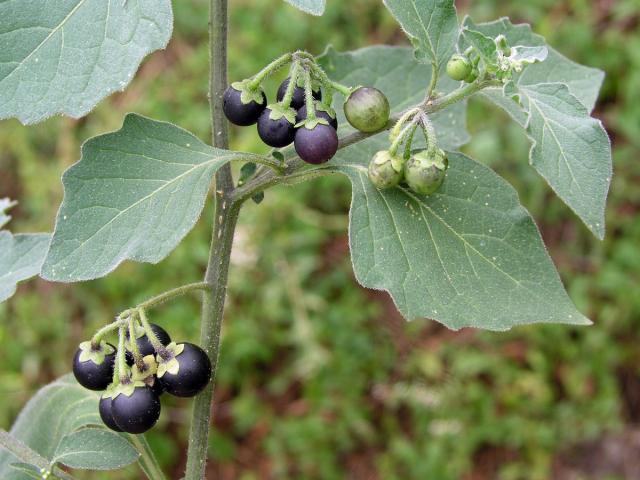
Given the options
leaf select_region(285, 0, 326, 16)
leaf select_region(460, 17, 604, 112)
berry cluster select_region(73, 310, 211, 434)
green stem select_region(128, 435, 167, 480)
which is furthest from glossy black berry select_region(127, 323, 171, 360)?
leaf select_region(460, 17, 604, 112)

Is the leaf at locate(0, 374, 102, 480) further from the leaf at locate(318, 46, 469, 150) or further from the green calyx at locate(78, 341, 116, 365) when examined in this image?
the leaf at locate(318, 46, 469, 150)

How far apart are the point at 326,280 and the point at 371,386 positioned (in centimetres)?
65

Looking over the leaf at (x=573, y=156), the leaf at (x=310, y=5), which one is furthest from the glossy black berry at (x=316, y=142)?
the leaf at (x=573, y=156)

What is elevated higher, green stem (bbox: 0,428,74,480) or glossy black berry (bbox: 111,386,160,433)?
glossy black berry (bbox: 111,386,160,433)

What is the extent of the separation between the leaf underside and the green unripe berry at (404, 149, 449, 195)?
0.35 feet

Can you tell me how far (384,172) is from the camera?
5.11 ft

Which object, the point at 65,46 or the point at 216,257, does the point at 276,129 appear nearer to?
the point at 216,257

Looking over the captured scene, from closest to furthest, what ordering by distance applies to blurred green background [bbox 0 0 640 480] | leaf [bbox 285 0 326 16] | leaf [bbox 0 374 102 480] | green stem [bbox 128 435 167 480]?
leaf [bbox 285 0 326 16]
green stem [bbox 128 435 167 480]
leaf [bbox 0 374 102 480]
blurred green background [bbox 0 0 640 480]

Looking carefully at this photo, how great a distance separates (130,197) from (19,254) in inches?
26.4

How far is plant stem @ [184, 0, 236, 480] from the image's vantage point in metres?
1.71

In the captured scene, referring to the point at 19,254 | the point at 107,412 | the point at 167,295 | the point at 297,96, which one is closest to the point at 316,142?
the point at 297,96

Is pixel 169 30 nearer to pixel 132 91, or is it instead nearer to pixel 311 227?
pixel 311 227

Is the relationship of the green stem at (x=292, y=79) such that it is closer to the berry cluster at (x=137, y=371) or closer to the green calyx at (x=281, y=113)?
the green calyx at (x=281, y=113)

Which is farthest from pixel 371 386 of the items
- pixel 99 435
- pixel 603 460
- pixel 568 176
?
pixel 568 176
